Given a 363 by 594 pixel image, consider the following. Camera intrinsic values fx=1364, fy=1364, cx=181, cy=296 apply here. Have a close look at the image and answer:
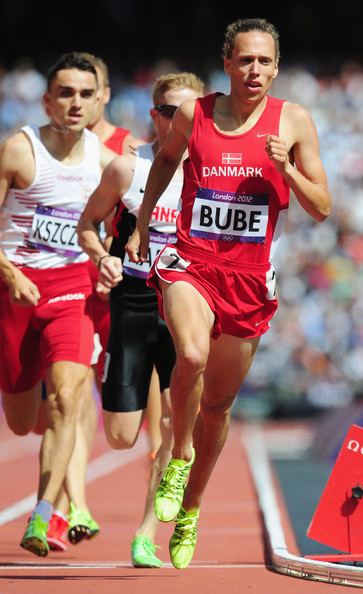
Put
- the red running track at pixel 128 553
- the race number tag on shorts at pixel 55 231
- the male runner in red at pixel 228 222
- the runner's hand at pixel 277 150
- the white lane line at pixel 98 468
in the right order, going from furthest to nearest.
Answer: the white lane line at pixel 98 468 < the race number tag on shorts at pixel 55 231 < the male runner in red at pixel 228 222 < the red running track at pixel 128 553 < the runner's hand at pixel 277 150

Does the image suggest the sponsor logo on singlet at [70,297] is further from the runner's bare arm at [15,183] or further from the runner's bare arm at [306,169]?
the runner's bare arm at [306,169]

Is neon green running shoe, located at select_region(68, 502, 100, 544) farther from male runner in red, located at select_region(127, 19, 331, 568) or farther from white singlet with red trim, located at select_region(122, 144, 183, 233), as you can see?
white singlet with red trim, located at select_region(122, 144, 183, 233)

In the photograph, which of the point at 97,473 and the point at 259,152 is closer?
the point at 259,152

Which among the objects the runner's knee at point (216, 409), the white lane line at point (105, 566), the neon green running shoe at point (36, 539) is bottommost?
the white lane line at point (105, 566)

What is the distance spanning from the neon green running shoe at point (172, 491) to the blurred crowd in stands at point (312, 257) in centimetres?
1945

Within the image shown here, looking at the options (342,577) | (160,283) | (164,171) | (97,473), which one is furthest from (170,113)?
(97,473)

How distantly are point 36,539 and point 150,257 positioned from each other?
65.5 inches

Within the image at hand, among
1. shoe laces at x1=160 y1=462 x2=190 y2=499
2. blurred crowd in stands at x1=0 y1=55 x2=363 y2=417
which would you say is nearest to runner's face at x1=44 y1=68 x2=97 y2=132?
shoe laces at x1=160 y1=462 x2=190 y2=499

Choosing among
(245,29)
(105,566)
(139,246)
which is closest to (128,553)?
(105,566)

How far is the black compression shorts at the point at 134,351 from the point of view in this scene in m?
7.52

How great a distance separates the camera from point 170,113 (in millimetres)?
7434

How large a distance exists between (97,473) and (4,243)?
326 inches

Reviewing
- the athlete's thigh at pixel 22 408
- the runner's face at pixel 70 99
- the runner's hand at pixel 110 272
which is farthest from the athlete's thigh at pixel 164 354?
the runner's face at pixel 70 99

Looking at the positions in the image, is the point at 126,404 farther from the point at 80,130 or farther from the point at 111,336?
the point at 80,130
